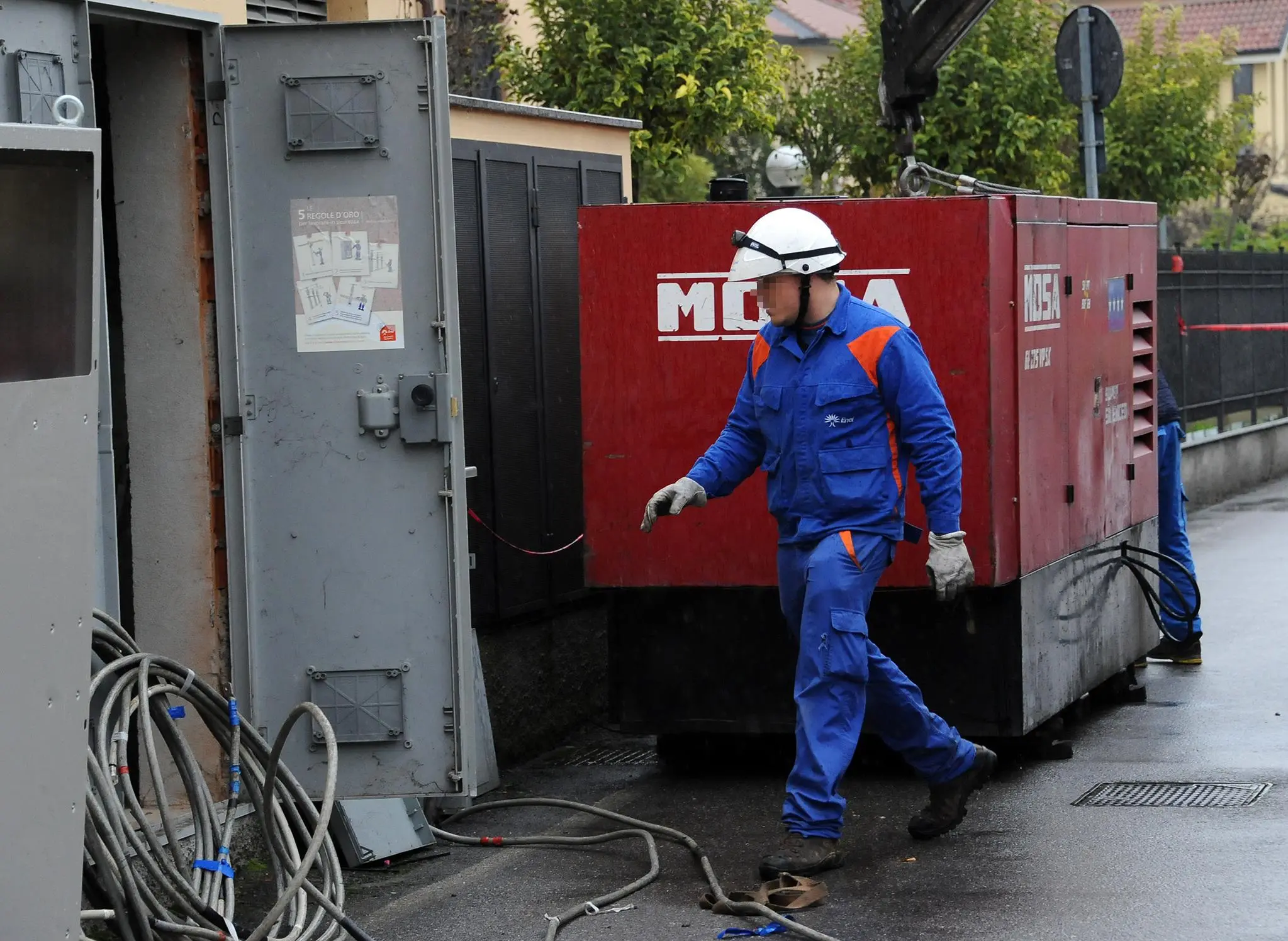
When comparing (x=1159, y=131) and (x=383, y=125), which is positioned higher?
(x=1159, y=131)

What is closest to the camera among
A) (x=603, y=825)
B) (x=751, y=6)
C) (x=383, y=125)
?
(x=383, y=125)

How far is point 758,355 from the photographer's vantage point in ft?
20.6

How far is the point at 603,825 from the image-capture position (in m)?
6.69

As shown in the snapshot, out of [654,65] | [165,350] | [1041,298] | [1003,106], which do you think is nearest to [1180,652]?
[1041,298]

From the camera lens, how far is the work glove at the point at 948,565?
6.05 m

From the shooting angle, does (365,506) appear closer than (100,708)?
No

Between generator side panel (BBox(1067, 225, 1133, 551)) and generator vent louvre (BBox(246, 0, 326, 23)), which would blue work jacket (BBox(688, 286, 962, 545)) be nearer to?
generator side panel (BBox(1067, 225, 1133, 551))

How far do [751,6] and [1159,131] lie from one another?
38.0 feet

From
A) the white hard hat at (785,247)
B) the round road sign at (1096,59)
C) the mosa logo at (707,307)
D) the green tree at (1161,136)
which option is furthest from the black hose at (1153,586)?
the green tree at (1161,136)

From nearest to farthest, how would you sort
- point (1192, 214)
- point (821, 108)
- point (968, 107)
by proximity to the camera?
point (968, 107) < point (821, 108) < point (1192, 214)

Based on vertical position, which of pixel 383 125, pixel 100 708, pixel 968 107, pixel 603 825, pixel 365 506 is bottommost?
pixel 603 825

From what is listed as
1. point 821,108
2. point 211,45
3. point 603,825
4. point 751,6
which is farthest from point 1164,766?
point 821,108

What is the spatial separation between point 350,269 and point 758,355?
132 centimetres

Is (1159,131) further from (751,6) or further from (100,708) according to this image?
(100,708)
